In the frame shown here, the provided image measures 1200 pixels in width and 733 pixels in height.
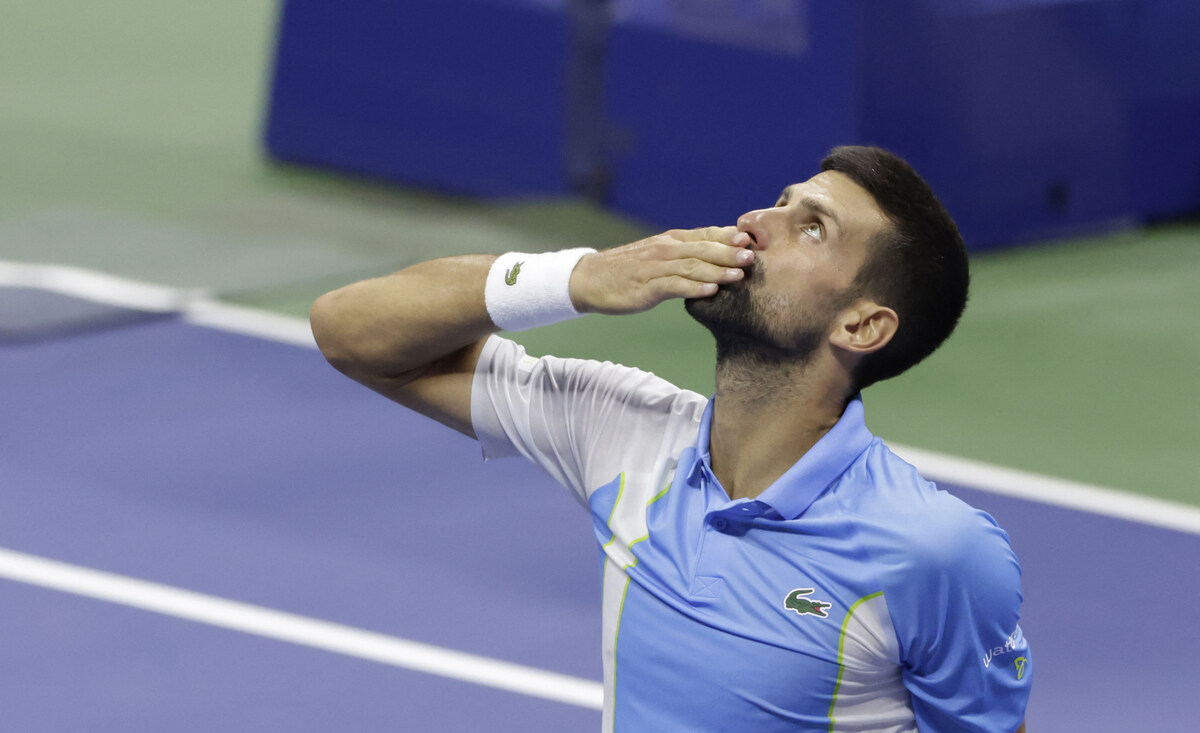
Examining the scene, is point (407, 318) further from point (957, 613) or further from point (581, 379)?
point (957, 613)

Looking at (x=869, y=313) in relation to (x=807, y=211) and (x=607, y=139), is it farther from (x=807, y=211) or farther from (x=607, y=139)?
(x=607, y=139)

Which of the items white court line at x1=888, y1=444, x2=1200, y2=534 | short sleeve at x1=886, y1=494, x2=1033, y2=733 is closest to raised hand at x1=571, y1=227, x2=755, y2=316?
short sleeve at x1=886, y1=494, x2=1033, y2=733

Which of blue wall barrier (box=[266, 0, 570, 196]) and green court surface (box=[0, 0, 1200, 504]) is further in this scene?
blue wall barrier (box=[266, 0, 570, 196])

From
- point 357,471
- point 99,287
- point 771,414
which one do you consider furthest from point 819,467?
point 99,287

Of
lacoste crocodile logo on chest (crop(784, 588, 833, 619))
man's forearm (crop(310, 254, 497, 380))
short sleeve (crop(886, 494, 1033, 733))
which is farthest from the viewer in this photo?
man's forearm (crop(310, 254, 497, 380))

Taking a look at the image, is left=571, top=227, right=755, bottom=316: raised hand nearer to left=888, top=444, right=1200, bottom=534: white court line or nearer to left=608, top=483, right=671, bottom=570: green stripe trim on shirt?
left=608, top=483, right=671, bottom=570: green stripe trim on shirt

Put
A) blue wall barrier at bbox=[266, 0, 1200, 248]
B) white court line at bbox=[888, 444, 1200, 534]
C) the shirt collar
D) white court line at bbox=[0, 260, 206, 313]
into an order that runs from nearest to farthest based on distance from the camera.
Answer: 1. the shirt collar
2. white court line at bbox=[888, 444, 1200, 534]
3. white court line at bbox=[0, 260, 206, 313]
4. blue wall barrier at bbox=[266, 0, 1200, 248]

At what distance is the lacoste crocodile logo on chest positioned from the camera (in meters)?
3.33

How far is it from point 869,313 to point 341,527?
13.0 feet

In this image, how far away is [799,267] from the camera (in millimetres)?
3486

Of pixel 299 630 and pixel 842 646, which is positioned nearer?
pixel 842 646

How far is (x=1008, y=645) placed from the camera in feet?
10.9

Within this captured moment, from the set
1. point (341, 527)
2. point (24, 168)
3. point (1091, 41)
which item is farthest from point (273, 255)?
point (1091, 41)

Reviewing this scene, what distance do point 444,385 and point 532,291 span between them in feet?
1.39
